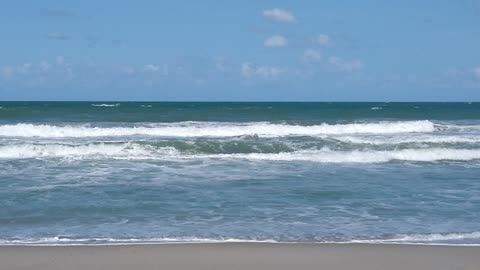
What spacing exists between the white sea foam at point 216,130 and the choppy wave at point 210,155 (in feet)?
19.1

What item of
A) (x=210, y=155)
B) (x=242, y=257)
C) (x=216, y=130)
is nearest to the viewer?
(x=242, y=257)

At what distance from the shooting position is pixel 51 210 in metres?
8.74

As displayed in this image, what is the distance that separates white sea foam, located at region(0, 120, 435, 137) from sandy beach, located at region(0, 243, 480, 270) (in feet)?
52.7

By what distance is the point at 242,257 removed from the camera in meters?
6.34

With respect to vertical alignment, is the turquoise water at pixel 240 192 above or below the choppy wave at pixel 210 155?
below

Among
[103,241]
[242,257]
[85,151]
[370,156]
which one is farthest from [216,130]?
[242,257]

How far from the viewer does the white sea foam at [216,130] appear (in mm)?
23500

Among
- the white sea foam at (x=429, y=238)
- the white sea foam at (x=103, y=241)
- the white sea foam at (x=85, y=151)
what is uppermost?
the white sea foam at (x=85, y=151)

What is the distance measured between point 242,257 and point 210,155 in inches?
411

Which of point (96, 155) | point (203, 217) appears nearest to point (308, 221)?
point (203, 217)

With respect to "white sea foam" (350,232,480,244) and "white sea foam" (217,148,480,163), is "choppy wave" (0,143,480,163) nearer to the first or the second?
"white sea foam" (217,148,480,163)

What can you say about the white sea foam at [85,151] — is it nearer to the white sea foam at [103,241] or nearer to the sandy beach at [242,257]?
the white sea foam at [103,241]

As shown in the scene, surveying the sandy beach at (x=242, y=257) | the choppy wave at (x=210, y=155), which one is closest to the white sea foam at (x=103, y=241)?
the sandy beach at (x=242, y=257)

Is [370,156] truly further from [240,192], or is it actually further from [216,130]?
[216,130]
